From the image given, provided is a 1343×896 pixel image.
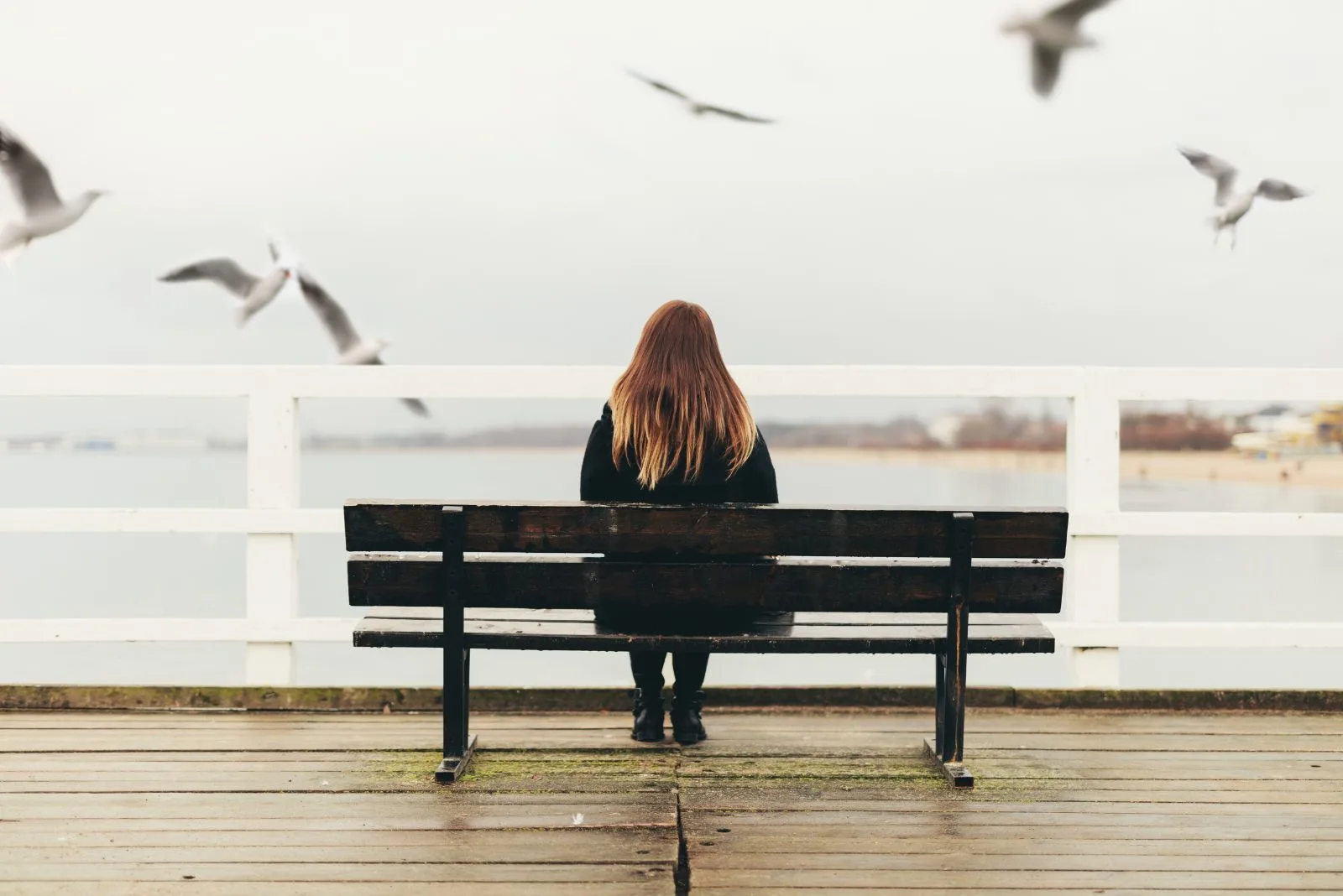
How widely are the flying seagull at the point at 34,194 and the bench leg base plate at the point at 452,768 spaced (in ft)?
25.6

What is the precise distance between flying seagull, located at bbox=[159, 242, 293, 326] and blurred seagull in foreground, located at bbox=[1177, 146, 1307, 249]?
6.96m

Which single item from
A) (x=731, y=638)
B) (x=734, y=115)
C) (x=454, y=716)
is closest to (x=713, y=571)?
(x=731, y=638)

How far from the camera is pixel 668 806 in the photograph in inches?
104

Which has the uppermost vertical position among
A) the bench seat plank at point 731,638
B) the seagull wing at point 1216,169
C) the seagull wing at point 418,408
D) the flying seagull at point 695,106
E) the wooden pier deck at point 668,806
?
the flying seagull at point 695,106

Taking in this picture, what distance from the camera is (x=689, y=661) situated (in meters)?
3.19

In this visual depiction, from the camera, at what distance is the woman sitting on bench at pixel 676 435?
2.86 meters

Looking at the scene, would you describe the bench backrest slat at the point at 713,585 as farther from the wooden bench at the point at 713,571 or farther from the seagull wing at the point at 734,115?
the seagull wing at the point at 734,115

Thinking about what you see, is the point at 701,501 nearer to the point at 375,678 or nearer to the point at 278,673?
the point at 278,673

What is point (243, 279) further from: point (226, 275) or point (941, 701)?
point (941, 701)

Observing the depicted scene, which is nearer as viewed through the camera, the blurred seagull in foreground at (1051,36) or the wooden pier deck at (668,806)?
the wooden pier deck at (668,806)

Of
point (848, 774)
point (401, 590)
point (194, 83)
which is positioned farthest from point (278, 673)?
point (194, 83)

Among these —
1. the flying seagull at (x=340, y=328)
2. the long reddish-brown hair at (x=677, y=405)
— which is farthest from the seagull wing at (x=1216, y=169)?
the long reddish-brown hair at (x=677, y=405)

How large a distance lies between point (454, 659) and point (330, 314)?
6.92 metres

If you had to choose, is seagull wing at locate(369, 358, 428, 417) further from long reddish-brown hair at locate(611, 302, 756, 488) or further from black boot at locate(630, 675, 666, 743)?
long reddish-brown hair at locate(611, 302, 756, 488)
